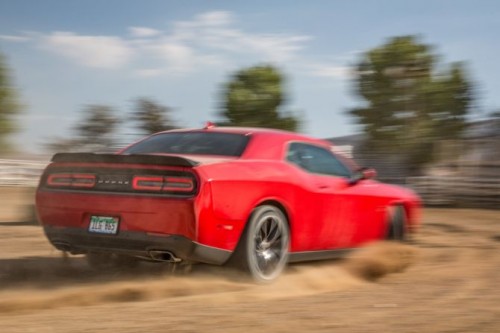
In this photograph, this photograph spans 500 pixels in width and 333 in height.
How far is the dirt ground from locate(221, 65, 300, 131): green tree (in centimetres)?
3057

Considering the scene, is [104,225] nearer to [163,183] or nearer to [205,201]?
[163,183]

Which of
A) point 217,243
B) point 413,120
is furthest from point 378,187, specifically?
point 413,120

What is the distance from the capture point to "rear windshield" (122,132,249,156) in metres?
6.06

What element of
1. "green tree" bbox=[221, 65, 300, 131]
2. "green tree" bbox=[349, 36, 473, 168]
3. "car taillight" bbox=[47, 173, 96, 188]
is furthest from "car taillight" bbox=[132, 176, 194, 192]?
"green tree" bbox=[221, 65, 300, 131]

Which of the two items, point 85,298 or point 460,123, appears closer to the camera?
point 85,298

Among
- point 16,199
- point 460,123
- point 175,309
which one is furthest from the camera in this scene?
point 460,123

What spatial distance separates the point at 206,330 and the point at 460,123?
28.4 m

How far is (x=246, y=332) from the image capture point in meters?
3.97

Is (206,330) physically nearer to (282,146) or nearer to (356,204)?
(282,146)

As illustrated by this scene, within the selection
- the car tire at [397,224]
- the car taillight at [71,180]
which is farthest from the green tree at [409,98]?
the car taillight at [71,180]

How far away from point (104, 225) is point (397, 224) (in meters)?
3.62

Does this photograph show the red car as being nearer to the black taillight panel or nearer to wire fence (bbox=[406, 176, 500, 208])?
the black taillight panel

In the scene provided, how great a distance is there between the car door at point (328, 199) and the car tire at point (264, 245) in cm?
36

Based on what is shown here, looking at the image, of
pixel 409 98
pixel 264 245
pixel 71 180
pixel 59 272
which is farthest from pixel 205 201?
pixel 409 98
